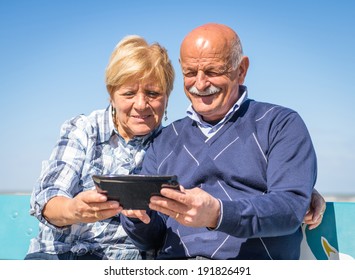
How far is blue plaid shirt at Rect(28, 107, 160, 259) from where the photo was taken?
10.5 feet

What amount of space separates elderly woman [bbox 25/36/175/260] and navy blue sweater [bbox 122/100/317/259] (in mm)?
251

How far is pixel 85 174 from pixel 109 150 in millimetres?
222

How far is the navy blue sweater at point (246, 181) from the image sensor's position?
252 centimetres

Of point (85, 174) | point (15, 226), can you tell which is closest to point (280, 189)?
point (85, 174)

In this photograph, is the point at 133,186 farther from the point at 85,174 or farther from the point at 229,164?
the point at 85,174

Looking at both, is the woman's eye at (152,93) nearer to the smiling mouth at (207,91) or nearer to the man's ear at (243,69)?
the smiling mouth at (207,91)

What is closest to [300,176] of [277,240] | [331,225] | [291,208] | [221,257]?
[291,208]

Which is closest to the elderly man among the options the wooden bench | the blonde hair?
the blonde hair

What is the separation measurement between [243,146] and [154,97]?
0.76 m

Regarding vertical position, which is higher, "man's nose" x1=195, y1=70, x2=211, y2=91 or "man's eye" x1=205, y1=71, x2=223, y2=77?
"man's eye" x1=205, y1=71, x2=223, y2=77

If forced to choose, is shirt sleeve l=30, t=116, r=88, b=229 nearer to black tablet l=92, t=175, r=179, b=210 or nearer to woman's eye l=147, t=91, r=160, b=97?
woman's eye l=147, t=91, r=160, b=97

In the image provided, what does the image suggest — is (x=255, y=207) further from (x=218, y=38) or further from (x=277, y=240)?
(x=218, y=38)

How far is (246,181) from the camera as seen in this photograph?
112 inches

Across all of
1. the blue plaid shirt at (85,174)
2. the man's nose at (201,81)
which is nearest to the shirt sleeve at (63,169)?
the blue plaid shirt at (85,174)
